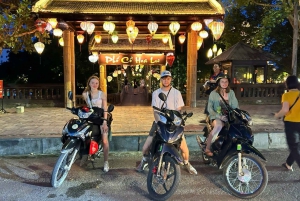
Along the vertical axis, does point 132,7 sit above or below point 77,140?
above

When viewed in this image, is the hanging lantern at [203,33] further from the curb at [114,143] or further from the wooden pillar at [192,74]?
the curb at [114,143]

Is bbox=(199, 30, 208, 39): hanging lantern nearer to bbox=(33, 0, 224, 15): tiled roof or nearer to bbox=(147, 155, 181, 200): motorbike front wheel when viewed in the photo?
bbox=(33, 0, 224, 15): tiled roof

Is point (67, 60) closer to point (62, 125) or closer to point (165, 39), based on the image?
point (62, 125)

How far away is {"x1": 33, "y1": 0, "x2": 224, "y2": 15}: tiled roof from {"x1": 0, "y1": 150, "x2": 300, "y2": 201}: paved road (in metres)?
7.73

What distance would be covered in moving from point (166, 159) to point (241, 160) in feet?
3.75

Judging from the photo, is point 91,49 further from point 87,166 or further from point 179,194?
point 179,194

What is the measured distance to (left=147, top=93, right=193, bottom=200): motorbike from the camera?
159 inches

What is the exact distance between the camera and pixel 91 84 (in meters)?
5.28

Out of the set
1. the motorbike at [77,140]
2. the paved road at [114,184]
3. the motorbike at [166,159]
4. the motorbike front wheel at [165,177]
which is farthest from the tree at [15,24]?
the motorbike front wheel at [165,177]

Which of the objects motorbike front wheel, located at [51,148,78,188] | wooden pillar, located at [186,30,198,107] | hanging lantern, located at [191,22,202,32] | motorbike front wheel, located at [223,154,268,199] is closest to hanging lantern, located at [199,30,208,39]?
wooden pillar, located at [186,30,198,107]

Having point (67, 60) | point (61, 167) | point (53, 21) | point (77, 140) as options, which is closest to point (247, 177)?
point (77, 140)

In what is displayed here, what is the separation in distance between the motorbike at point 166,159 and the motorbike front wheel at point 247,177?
33.1 inches

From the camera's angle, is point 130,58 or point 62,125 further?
point 130,58

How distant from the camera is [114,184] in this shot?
→ 15.7 feet
